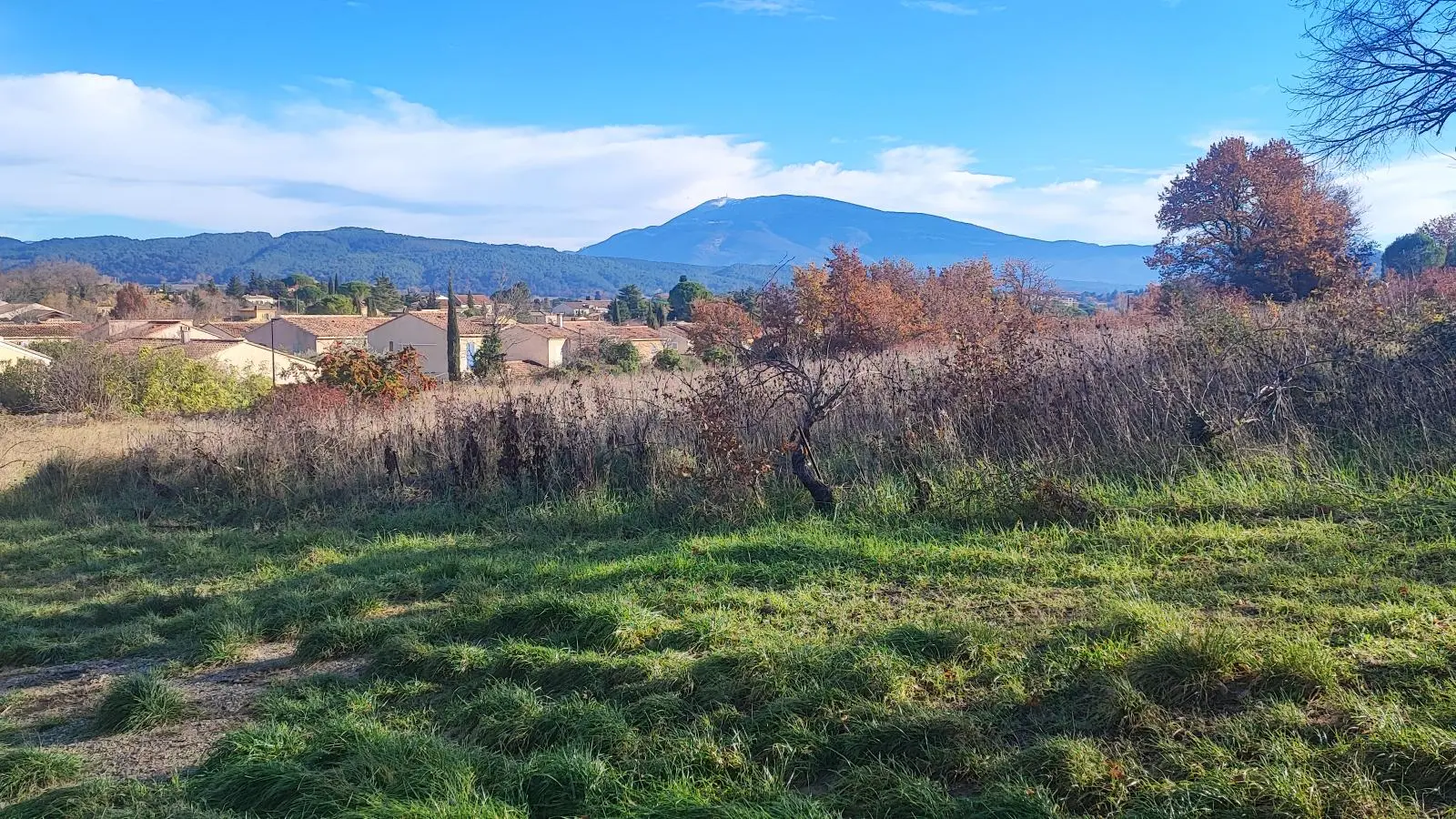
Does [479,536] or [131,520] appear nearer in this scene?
[479,536]

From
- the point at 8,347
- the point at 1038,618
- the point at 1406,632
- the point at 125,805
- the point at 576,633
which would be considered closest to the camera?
the point at 125,805

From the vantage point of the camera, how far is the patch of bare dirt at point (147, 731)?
3809 mm

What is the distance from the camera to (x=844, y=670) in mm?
3787

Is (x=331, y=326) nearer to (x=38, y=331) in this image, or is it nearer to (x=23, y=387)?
(x=38, y=331)

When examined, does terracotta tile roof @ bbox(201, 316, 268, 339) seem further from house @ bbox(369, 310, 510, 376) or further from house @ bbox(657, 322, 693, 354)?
house @ bbox(657, 322, 693, 354)

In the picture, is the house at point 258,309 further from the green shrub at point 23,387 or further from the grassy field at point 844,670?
the grassy field at point 844,670

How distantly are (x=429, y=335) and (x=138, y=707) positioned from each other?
63.1m

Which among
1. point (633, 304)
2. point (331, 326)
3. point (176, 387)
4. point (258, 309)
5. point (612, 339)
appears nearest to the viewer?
point (176, 387)

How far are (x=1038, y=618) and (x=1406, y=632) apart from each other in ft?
4.78

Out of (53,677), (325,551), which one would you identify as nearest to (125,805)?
(53,677)

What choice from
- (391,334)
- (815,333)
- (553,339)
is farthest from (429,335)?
(815,333)

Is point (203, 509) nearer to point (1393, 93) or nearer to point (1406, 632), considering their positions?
point (1406, 632)

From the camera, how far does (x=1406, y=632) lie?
3721mm

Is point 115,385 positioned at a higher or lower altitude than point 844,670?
lower
